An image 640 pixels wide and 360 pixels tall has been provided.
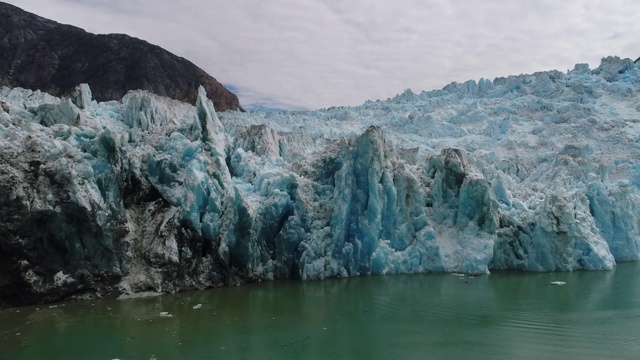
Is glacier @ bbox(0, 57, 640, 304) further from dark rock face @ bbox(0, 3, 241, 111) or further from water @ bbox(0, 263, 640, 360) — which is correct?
dark rock face @ bbox(0, 3, 241, 111)

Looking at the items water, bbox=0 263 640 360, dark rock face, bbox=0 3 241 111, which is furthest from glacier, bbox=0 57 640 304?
dark rock face, bbox=0 3 241 111

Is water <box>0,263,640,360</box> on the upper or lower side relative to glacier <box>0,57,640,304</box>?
lower

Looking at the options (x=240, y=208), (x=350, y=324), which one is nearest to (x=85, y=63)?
(x=240, y=208)

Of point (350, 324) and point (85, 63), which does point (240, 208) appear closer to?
point (350, 324)

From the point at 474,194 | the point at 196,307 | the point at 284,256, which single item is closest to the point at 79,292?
the point at 196,307

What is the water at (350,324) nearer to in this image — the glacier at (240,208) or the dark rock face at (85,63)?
the glacier at (240,208)
